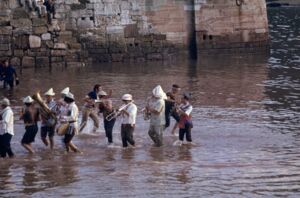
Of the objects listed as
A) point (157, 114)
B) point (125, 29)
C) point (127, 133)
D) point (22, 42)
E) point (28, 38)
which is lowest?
point (127, 133)

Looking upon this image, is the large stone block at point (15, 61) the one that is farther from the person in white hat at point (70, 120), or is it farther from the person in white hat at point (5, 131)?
the person in white hat at point (5, 131)

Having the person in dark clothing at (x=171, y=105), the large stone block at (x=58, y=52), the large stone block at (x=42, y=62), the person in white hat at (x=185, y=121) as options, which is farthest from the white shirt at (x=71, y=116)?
the large stone block at (x=58, y=52)

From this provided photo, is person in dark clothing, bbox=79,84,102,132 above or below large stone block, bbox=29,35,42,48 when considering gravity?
below

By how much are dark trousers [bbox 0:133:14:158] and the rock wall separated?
51.1 feet

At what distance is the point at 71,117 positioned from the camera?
2117 centimetres

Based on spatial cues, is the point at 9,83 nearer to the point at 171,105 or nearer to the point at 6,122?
the point at 171,105

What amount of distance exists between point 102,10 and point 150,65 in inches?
111

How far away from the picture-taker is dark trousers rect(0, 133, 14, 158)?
20.6m

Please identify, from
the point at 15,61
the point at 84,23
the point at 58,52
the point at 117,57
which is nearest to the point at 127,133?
the point at 15,61

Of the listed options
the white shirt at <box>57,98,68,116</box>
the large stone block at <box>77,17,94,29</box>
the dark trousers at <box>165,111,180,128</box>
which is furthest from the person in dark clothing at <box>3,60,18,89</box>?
the white shirt at <box>57,98,68,116</box>

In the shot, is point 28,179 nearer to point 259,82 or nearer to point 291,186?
point 291,186

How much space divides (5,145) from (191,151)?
4129 millimetres

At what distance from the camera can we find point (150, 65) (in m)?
38.4

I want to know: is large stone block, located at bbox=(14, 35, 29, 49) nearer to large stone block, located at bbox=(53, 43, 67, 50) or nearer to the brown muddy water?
the brown muddy water
